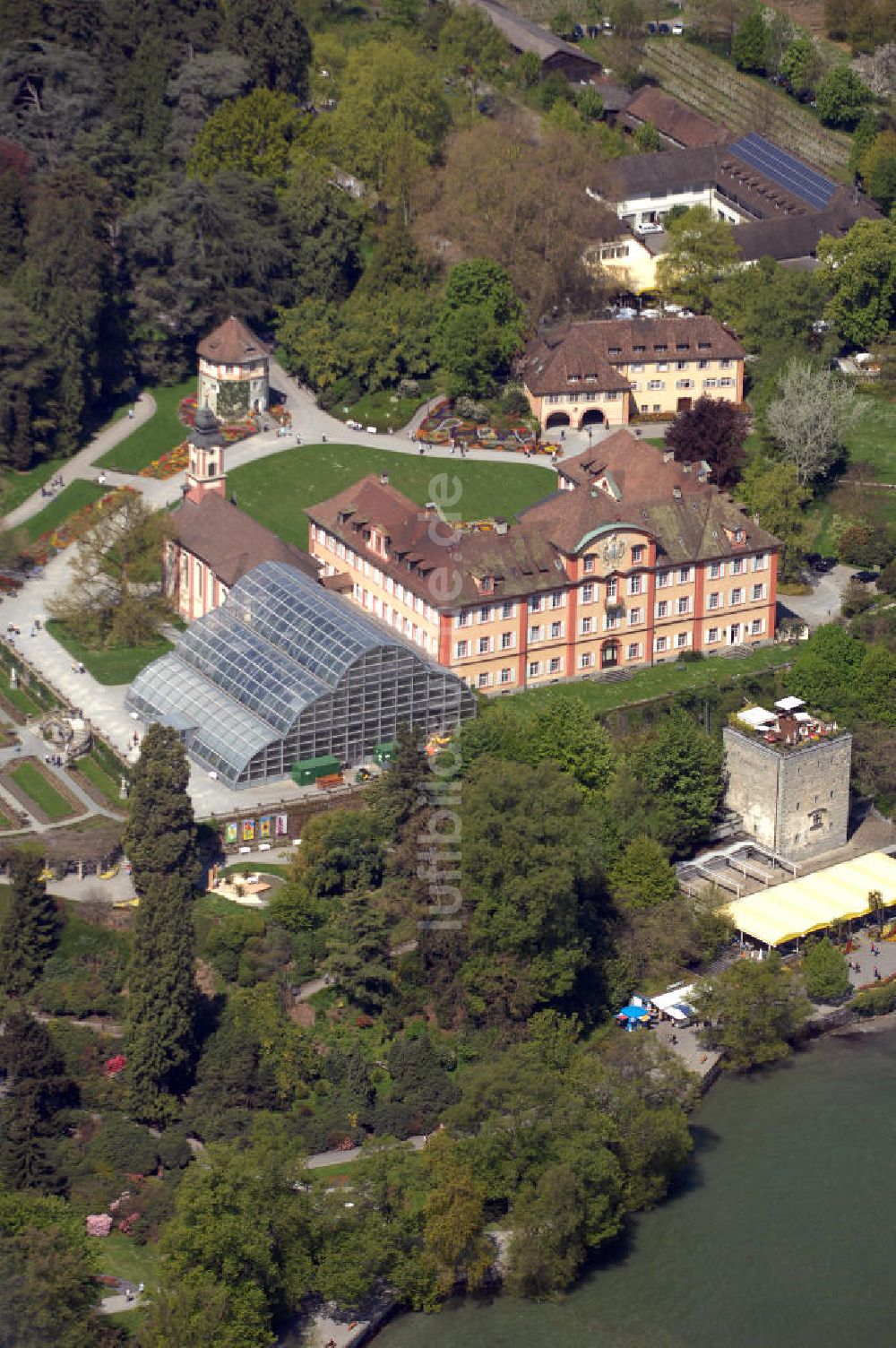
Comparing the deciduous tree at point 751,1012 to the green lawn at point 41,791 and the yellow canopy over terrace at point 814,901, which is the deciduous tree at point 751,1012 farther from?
the green lawn at point 41,791

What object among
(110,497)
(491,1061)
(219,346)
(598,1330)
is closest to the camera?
(598,1330)

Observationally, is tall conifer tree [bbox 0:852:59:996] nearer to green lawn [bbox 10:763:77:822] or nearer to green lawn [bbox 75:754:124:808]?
green lawn [bbox 10:763:77:822]

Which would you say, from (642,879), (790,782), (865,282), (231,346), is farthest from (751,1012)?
(865,282)

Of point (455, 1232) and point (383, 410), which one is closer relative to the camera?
point (455, 1232)

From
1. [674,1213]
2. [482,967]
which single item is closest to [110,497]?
[482,967]

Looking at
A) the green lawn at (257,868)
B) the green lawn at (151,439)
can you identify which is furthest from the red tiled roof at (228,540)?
the green lawn at (257,868)

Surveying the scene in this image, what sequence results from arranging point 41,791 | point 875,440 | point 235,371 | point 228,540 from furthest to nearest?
point 235,371 → point 875,440 → point 228,540 → point 41,791

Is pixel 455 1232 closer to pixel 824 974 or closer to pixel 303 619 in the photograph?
pixel 824 974

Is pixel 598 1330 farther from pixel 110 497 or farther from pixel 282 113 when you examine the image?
pixel 282 113
